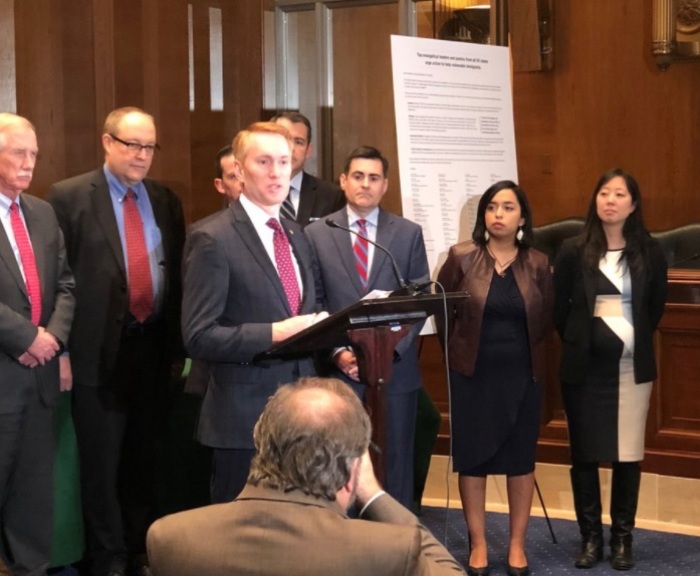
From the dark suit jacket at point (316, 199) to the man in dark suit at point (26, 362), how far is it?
4.18ft

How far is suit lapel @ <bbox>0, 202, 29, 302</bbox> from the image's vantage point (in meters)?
3.35

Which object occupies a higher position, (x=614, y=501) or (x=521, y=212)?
(x=521, y=212)

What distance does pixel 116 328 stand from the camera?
369 cm

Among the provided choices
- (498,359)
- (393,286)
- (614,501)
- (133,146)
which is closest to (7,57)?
(133,146)

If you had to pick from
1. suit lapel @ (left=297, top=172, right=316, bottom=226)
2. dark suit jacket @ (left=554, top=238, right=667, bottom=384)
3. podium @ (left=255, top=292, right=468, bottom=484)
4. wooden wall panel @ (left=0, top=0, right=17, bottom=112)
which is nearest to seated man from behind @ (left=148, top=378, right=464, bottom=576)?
podium @ (left=255, top=292, right=468, bottom=484)

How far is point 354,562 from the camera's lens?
1607 mm

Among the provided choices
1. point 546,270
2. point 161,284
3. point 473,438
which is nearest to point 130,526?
point 161,284

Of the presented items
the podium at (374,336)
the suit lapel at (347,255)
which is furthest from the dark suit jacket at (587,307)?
the podium at (374,336)

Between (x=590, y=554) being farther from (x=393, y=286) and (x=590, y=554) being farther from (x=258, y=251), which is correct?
(x=258, y=251)

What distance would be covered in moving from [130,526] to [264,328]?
137 cm

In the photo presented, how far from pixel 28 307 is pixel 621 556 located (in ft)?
7.36

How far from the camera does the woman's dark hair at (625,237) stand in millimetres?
3994

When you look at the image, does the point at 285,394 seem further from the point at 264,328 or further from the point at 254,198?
the point at 254,198

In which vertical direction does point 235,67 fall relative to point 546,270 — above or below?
above
